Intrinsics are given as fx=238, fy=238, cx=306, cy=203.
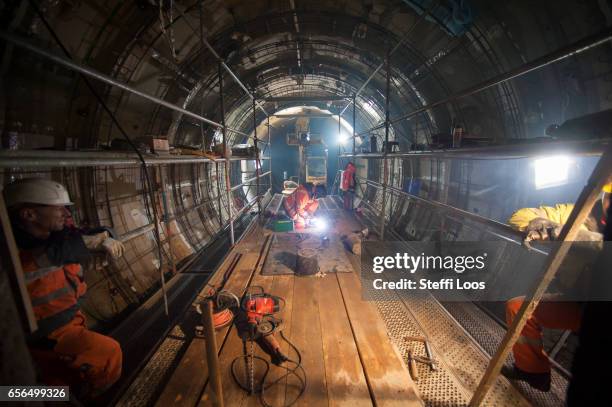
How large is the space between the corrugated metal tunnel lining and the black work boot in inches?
3.7

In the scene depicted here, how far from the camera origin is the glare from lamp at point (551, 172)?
9.45 ft

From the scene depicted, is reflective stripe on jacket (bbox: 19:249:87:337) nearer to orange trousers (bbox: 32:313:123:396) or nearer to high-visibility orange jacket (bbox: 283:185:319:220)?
orange trousers (bbox: 32:313:123:396)

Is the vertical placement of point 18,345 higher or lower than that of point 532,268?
higher

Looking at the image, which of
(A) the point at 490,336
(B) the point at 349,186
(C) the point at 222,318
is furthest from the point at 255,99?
(A) the point at 490,336

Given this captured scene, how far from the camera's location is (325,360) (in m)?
2.38

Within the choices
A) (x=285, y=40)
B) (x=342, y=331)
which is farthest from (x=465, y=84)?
(x=342, y=331)

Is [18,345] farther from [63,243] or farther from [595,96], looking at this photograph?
[595,96]

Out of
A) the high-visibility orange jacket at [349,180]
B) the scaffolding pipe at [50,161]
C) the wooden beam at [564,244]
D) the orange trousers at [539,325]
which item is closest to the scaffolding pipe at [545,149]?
the wooden beam at [564,244]

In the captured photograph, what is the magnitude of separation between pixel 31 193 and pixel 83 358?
5.19 ft

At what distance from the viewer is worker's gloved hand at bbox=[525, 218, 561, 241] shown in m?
1.82

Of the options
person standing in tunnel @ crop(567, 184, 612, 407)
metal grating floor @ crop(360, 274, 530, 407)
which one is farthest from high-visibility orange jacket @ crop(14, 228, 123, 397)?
person standing in tunnel @ crop(567, 184, 612, 407)

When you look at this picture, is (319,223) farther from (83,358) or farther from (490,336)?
(83,358)

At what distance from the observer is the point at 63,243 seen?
7.45 ft

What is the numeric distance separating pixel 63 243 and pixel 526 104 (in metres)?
6.98
